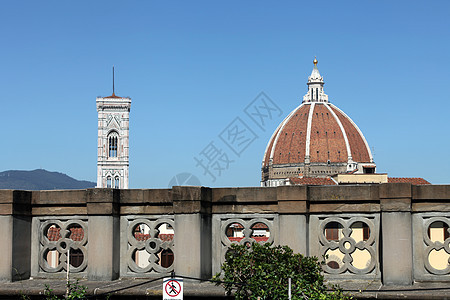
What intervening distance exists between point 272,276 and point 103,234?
289 cm

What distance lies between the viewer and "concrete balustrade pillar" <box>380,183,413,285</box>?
8742 millimetres

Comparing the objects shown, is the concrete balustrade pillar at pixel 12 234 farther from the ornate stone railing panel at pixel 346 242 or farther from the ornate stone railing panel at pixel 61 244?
the ornate stone railing panel at pixel 346 242

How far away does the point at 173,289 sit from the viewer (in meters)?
7.48

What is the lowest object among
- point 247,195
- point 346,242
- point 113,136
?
point 346,242

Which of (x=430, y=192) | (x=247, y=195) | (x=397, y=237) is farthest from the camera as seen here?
(x=247, y=195)

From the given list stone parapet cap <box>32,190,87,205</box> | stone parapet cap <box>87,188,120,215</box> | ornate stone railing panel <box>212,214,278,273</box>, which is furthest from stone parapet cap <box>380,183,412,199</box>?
stone parapet cap <box>32,190,87,205</box>

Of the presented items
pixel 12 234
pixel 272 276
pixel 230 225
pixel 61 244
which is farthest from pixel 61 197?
pixel 272 276

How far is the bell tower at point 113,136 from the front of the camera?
572 ft

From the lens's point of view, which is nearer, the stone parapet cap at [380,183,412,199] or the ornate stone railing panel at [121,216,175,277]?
the stone parapet cap at [380,183,412,199]

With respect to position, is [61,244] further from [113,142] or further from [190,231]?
[113,142]

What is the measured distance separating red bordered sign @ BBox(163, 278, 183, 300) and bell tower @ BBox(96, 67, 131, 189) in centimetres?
16854

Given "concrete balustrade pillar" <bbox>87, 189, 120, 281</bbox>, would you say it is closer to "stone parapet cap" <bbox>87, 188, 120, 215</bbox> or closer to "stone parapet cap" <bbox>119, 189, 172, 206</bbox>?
"stone parapet cap" <bbox>87, 188, 120, 215</bbox>

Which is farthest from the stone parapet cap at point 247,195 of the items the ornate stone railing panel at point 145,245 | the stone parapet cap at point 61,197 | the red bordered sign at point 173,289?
the red bordered sign at point 173,289

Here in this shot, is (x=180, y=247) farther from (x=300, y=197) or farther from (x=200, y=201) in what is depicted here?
(x=300, y=197)
